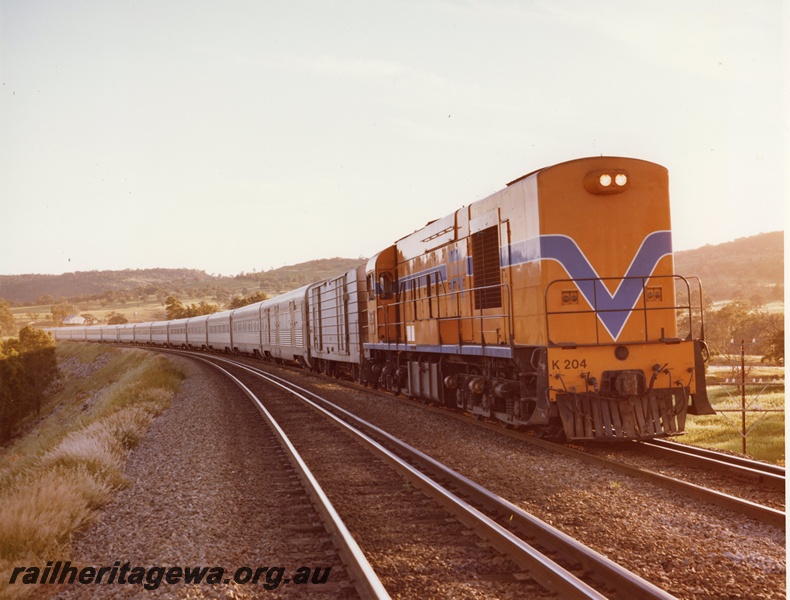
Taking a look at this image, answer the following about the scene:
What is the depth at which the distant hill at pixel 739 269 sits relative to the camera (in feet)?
198

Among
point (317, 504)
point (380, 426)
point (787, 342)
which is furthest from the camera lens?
point (380, 426)

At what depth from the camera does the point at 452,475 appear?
293 inches

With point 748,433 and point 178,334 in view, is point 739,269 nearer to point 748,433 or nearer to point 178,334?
point 178,334

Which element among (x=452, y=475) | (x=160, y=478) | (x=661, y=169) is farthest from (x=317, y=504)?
(x=661, y=169)

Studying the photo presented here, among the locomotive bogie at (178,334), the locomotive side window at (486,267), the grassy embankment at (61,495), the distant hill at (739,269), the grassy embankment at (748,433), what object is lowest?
the grassy embankment at (748,433)

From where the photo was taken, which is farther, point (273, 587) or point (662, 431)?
point (662, 431)

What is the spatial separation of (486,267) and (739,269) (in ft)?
227

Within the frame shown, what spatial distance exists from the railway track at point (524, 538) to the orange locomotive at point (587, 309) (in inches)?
83.5

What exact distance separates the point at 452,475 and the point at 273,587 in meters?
3.12

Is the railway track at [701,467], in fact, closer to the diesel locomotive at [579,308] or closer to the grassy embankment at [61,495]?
the diesel locomotive at [579,308]

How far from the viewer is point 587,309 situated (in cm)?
940

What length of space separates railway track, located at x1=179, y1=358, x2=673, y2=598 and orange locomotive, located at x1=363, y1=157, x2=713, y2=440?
212 cm

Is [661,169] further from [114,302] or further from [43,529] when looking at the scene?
[114,302]

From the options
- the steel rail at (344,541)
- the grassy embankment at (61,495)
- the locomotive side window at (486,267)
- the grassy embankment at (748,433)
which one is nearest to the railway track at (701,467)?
the locomotive side window at (486,267)
